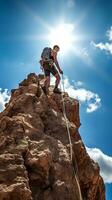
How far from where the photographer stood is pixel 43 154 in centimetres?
1473

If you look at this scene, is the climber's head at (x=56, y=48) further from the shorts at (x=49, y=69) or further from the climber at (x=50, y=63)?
the shorts at (x=49, y=69)

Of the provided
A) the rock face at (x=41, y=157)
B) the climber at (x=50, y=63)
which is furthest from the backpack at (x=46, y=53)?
the rock face at (x=41, y=157)

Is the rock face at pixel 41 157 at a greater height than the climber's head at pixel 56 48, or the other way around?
the climber's head at pixel 56 48

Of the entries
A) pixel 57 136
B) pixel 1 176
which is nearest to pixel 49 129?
pixel 57 136

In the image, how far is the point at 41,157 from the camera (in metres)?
14.6

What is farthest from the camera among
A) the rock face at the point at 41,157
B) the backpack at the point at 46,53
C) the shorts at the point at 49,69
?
the shorts at the point at 49,69

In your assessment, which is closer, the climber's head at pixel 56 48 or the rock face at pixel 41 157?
the rock face at pixel 41 157

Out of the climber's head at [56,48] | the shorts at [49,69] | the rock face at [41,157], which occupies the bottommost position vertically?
the rock face at [41,157]

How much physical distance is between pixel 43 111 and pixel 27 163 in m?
5.30

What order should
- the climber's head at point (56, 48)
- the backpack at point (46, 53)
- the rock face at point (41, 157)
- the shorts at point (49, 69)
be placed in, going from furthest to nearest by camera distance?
1. the shorts at point (49, 69)
2. the backpack at point (46, 53)
3. the climber's head at point (56, 48)
4. the rock face at point (41, 157)

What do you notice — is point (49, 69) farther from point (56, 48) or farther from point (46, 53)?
point (56, 48)

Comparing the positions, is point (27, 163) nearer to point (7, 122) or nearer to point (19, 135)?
point (19, 135)

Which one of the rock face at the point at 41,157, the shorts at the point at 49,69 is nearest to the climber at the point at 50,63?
the shorts at the point at 49,69

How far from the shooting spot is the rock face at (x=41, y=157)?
13.6 meters
